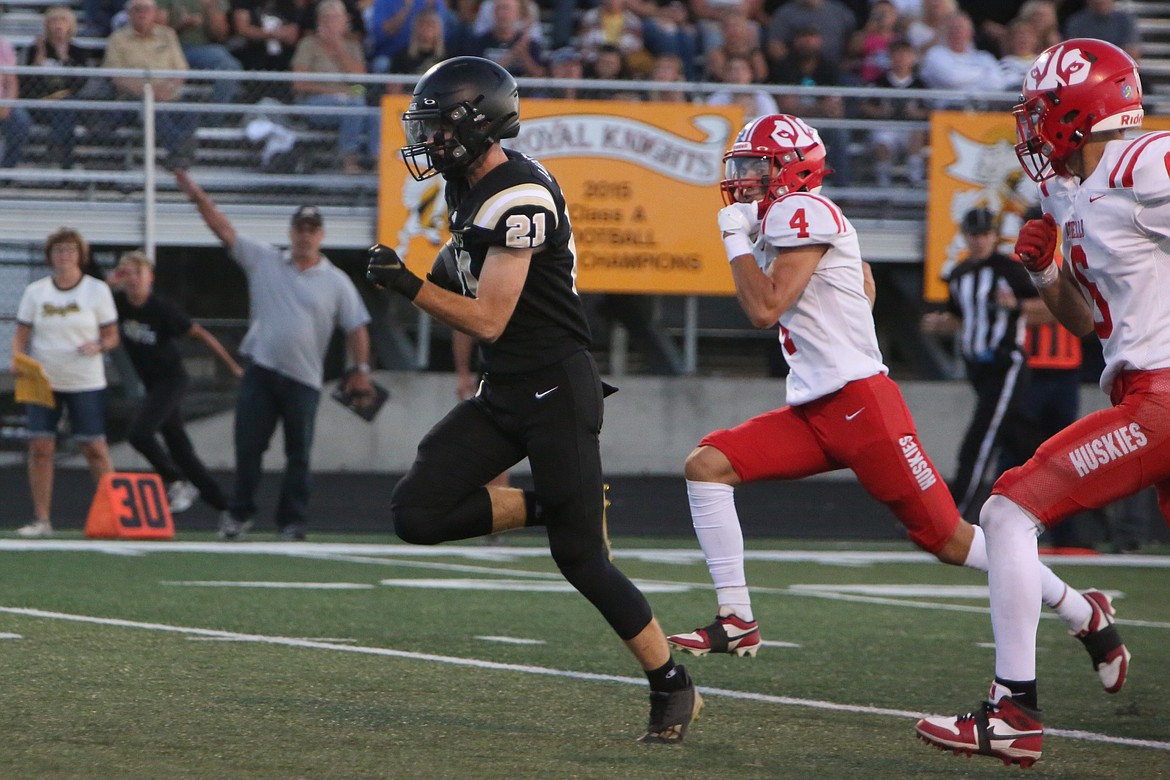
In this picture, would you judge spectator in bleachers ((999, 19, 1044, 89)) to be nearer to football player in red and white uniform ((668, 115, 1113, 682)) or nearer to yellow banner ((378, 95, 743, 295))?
yellow banner ((378, 95, 743, 295))

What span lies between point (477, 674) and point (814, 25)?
10457 mm

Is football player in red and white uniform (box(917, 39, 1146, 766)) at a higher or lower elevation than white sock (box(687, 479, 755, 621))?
higher

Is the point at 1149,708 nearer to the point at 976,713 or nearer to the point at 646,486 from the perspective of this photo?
the point at 976,713

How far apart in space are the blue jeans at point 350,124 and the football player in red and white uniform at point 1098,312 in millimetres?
9447

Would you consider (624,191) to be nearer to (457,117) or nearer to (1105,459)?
(457,117)

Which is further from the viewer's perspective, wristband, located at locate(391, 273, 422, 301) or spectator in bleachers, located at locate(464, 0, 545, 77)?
spectator in bleachers, located at locate(464, 0, 545, 77)

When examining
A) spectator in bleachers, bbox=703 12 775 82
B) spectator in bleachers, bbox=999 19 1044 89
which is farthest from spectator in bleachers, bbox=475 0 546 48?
spectator in bleachers, bbox=999 19 1044 89

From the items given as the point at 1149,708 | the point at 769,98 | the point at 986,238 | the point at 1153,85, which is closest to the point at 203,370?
the point at 769,98

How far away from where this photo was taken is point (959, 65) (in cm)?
1524

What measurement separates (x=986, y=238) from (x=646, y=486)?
16.2 feet

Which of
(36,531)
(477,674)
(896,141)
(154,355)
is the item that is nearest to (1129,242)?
(477,674)

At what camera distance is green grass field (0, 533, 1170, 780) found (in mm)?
4445

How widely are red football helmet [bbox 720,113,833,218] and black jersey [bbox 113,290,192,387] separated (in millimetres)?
6034

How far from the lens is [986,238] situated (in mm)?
10164
